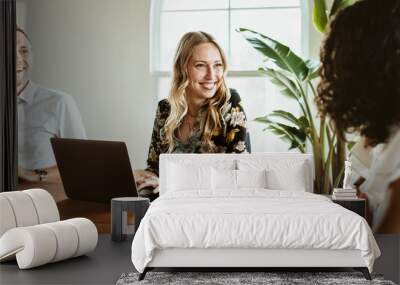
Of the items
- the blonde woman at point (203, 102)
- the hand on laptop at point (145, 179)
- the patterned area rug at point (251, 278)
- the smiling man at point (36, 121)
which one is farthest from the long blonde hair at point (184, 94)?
the patterned area rug at point (251, 278)

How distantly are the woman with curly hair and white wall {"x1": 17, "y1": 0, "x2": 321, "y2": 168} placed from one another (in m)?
1.94

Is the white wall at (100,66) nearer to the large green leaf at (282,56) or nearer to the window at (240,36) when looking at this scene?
the window at (240,36)

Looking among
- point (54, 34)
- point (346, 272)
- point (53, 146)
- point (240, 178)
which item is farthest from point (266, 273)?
point (54, 34)

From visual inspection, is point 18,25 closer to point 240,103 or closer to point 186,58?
point 186,58

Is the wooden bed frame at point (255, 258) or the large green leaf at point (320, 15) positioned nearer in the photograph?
the wooden bed frame at point (255, 258)

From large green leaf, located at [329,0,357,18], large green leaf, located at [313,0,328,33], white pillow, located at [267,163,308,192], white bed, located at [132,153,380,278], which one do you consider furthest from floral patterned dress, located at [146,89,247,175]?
white bed, located at [132,153,380,278]

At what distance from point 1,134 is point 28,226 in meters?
2.02

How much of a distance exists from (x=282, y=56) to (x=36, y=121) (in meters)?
2.78

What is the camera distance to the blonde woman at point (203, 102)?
7680 millimetres

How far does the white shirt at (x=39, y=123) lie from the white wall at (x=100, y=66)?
7.4 inches

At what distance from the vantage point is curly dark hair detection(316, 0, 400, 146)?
747 centimetres

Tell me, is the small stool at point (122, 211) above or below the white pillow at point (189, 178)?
below

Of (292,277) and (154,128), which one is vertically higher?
(154,128)

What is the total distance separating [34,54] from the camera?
25.8 feet
